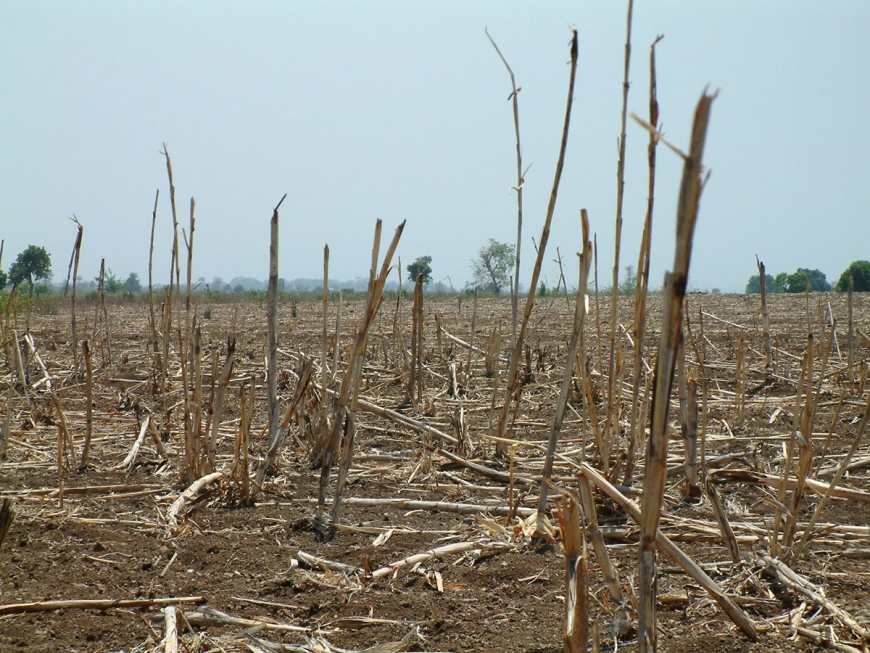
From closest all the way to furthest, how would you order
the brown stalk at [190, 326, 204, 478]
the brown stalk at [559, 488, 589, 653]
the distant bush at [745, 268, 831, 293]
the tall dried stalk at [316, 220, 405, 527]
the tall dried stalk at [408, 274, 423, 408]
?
the brown stalk at [559, 488, 589, 653]
the tall dried stalk at [316, 220, 405, 527]
the brown stalk at [190, 326, 204, 478]
the tall dried stalk at [408, 274, 423, 408]
the distant bush at [745, 268, 831, 293]

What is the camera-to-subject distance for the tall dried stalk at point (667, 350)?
2.49 feet

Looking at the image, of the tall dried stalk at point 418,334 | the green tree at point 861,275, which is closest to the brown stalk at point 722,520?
the tall dried stalk at point 418,334

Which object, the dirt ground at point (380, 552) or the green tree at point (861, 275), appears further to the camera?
the green tree at point (861, 275)

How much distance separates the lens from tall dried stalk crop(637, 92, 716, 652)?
76cm

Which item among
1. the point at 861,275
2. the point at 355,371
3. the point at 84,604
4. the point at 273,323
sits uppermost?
the point at 861,275

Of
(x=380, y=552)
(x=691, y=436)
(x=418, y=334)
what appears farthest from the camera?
(x=418, y=334)

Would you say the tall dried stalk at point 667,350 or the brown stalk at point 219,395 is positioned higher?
the tall dried stalk at point 667,350

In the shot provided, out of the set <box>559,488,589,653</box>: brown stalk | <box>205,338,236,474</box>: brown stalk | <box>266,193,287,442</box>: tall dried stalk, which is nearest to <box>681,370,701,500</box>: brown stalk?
<box>559,488,589,653</box>: brown stalk

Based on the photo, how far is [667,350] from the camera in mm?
888

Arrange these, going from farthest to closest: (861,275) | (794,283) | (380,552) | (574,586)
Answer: (794,283)
(861,275)
(380,552)
(574,586)

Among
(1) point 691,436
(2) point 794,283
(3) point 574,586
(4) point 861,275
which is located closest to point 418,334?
(1) point 691,436

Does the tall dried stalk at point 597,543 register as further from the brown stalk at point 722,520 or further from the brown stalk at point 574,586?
the brown stalk at point 722,520

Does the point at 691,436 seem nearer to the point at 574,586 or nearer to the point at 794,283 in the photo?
the point at 574,586

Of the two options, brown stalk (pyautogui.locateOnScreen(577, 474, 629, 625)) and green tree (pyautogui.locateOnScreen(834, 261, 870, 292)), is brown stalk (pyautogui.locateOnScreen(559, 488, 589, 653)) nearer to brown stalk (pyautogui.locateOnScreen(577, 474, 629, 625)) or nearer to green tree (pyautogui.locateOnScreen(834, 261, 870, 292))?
brown stalk (pyautogui.locateOnScreen(577, 474, 629, 625))
